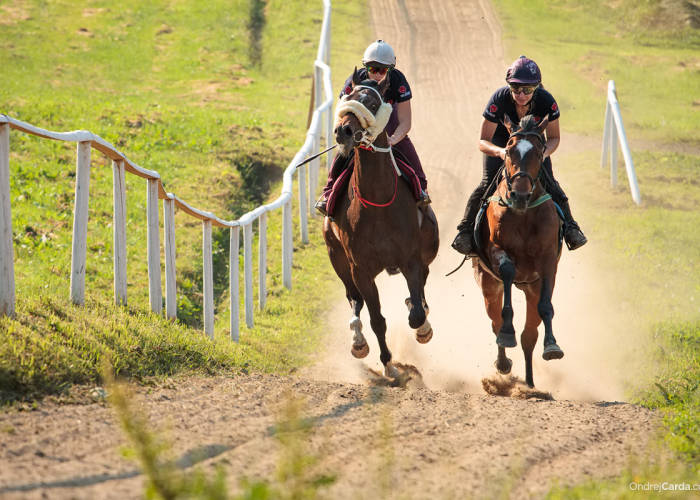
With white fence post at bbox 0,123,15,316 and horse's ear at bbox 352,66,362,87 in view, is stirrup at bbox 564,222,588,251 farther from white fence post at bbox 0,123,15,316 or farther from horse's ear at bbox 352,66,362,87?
white fence post at bbox 0,123,15,316

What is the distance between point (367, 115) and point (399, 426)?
2844 mm

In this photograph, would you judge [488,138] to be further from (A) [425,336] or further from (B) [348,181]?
(A) [425,336]

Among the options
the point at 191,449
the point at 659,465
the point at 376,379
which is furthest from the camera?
the point at 376,379

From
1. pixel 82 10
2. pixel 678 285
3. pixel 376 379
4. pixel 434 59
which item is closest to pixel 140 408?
pixel 376 379

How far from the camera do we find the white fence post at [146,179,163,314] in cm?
784

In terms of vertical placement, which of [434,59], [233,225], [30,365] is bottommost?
[30,365]

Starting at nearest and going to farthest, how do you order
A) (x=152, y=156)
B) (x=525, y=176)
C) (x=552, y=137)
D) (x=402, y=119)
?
(x=525, y=176), (x=552, y=137), (x=402, y=119), (x=152, y=156)

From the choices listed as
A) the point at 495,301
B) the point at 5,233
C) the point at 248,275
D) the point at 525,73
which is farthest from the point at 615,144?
the point at 5,233

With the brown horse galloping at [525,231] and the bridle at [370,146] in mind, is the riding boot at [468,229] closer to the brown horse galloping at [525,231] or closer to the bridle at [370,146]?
the brown horse galloping at [525,231]

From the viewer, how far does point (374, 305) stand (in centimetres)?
828

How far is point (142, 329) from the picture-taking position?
22.9ft

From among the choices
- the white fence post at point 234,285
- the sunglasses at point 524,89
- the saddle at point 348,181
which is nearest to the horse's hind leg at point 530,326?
the saddle at point 348,181

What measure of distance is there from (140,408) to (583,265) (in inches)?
382

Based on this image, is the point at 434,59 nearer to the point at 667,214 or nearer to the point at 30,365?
the point at 667,214
